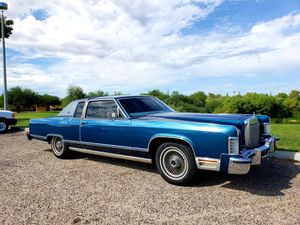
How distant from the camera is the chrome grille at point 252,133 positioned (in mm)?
4851

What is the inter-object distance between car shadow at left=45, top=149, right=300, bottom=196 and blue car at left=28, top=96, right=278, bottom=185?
17.1 inches

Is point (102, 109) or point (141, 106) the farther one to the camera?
point (102, 109)

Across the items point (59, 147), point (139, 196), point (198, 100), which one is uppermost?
point (198, 100)

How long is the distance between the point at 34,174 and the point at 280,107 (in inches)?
2561

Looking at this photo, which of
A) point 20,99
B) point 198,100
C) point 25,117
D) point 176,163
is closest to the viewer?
point 176,163

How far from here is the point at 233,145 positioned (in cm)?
439

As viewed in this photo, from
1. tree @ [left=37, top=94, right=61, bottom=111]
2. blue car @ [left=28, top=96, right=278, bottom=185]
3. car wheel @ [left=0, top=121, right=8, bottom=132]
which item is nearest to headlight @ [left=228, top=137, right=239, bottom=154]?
blue car @ [left=28, top=96, right=278, bottom=185]

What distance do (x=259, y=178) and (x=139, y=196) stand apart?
7.29ft

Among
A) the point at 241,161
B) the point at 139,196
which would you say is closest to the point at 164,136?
the point at 139,196

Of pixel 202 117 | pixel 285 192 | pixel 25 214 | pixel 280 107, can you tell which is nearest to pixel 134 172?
pixel 202 117

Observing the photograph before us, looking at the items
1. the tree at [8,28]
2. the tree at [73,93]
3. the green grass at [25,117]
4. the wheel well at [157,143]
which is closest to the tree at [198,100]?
the tree at [73,93]

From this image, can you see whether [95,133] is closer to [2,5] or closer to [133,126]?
[133,126]

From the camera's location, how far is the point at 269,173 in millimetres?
5520

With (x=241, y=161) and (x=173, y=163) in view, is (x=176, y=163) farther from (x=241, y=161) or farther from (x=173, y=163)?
(x=241, y=161)
